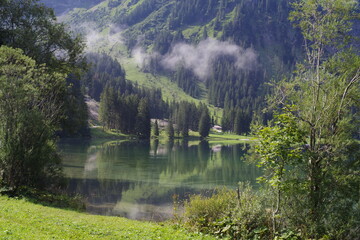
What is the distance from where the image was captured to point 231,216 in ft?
59.9

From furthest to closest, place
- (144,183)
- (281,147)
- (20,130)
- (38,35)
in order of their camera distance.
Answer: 1. (144,183)
2. (38,35)
3. (20,130)
4. (281,147)

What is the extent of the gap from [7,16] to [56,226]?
3351 cm

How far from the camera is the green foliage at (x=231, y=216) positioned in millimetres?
16938

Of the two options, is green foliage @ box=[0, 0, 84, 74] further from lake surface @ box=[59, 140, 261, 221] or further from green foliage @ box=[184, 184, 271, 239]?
green foliage @ box=[184, 184, 271, 239]

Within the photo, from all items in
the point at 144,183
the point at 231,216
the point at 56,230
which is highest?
the point at 231,216

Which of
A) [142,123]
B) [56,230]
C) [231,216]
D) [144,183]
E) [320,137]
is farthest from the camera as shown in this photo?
[142,123]

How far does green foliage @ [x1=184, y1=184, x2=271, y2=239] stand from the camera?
16938 mm

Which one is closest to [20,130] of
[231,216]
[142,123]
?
[231,216]

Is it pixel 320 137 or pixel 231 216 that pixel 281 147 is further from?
pixel 231 216

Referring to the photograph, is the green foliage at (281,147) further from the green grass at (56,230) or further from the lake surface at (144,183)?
the green grass at (56,230)

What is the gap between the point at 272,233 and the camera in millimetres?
16547

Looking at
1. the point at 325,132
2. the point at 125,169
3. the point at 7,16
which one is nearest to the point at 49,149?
the point at 7,16

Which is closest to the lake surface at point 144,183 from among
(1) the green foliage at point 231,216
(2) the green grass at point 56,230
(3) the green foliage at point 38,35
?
(1) the green foliage at point 231,216

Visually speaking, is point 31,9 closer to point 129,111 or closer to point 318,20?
point 318,20
